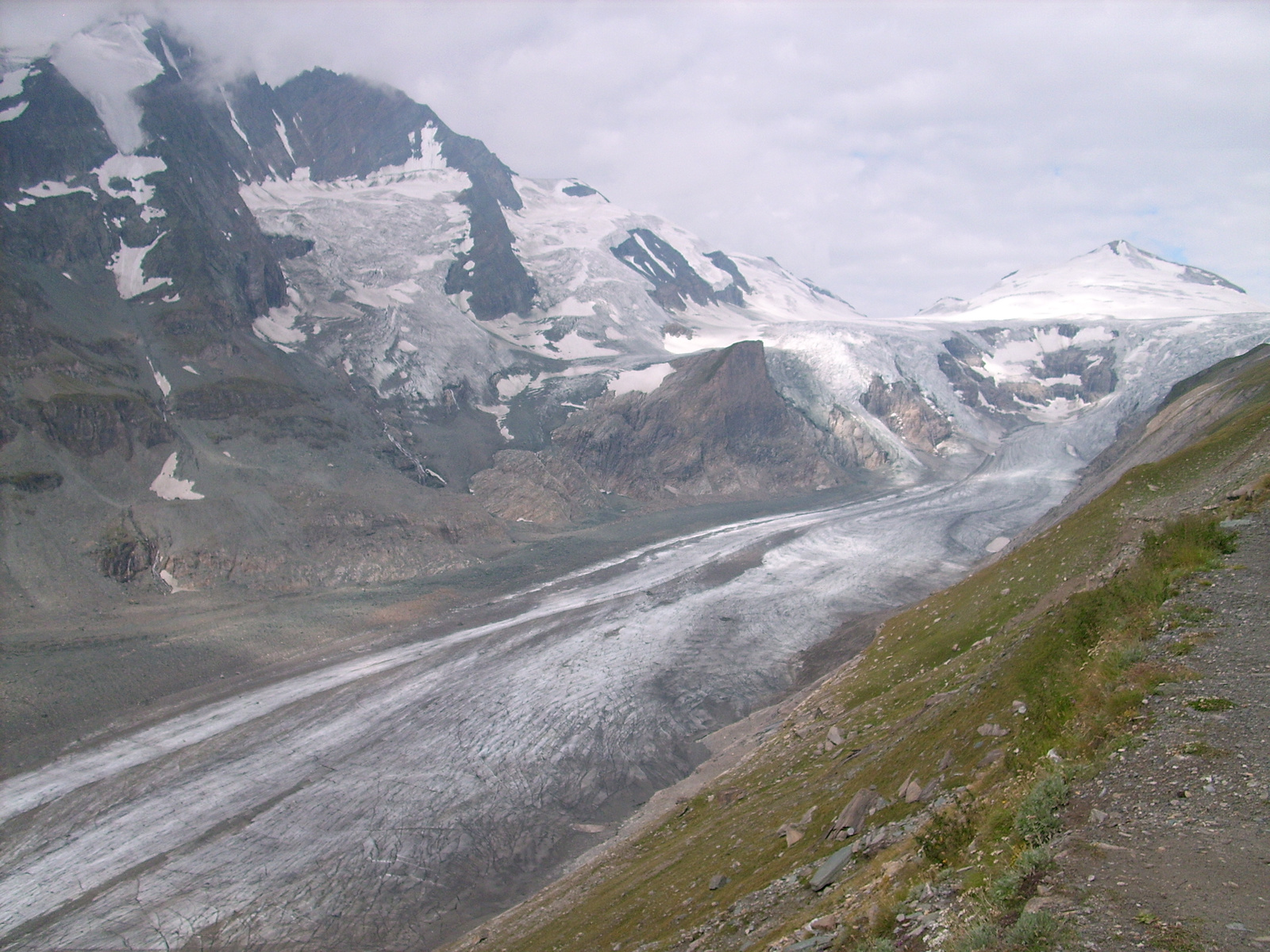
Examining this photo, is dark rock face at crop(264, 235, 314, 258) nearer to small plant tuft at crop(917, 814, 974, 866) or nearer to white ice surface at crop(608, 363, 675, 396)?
white ice surface at crop(608, 363, 675, 396)

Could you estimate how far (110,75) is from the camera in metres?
105

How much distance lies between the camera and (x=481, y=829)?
29938mm

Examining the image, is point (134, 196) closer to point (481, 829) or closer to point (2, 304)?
point (2, 304)

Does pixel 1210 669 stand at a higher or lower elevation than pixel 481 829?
higher

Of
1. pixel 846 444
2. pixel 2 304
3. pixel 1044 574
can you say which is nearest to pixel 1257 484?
pixel 1044 574

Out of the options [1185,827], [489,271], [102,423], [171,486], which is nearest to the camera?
[1185,827]

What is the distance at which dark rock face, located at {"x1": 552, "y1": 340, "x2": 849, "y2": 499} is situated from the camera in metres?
120

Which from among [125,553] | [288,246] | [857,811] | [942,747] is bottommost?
[857,811]

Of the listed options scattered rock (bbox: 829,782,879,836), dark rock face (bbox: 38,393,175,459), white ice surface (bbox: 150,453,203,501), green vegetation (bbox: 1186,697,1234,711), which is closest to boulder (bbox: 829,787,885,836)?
scattered rock (bbox: 829,782,879,836)

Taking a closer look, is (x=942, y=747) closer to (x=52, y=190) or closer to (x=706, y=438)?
(x=52, y=190)

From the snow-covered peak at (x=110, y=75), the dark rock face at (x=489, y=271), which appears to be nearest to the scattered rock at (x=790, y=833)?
the snow-covered peak at (x=110, y=75)

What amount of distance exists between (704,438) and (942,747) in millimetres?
113626

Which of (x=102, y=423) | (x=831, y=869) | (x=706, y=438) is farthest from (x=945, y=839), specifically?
(x=706, y=438)

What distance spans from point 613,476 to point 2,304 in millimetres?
74728
